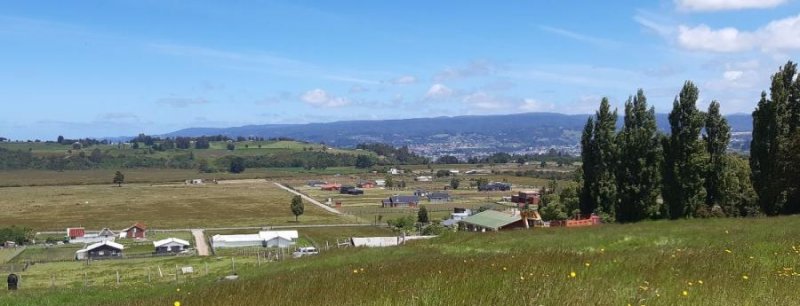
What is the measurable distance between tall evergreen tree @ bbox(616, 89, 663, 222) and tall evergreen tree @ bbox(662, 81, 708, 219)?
77.8 inches

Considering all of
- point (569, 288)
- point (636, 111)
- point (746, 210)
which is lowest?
point (746, 210)

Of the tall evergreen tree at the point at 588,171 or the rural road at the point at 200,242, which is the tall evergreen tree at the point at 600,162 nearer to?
the tall evergreen tree at the point at 588,171

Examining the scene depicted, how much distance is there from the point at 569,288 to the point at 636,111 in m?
37.2

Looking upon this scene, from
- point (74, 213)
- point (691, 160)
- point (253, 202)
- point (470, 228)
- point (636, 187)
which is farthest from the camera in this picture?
point (253, 202)

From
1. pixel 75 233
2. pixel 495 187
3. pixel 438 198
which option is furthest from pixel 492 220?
pixel 495 187

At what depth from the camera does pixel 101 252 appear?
231 ft

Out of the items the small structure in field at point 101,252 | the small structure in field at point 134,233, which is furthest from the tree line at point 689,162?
the small structure in field at point 134,233

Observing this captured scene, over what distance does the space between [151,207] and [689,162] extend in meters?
119

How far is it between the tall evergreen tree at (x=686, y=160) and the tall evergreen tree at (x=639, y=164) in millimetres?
1975

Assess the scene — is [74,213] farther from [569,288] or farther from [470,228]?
[569,288]

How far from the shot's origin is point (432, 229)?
7562cm

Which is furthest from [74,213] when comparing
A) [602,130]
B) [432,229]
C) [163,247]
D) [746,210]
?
Result: [746,210]

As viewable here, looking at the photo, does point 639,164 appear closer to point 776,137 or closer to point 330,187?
point 776,137

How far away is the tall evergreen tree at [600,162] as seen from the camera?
4362 cm
